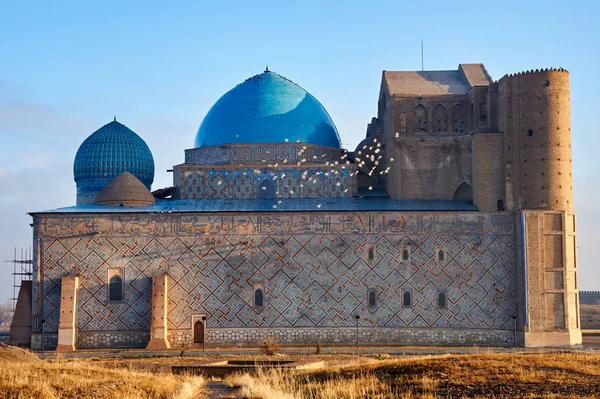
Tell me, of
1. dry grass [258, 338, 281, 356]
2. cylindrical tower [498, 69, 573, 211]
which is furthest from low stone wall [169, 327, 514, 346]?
cylindrical tower [498, 69, 573, 211]

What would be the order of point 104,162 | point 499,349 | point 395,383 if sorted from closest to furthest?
point 395,383, point 499,349, point 104,162

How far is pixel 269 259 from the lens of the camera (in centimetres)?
3378

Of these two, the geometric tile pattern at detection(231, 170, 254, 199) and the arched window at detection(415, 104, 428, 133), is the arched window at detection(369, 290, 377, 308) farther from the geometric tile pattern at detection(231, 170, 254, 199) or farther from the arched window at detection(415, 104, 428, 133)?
the arched window at detection(415, 104, 428, 133)

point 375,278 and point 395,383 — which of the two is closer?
point 395,383

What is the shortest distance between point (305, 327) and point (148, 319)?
18.1ft

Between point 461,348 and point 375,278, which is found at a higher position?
point 375,278

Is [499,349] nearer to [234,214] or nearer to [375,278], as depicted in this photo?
[375,278]

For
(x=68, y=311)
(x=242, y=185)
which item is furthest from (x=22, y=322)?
(x=242, y=185)

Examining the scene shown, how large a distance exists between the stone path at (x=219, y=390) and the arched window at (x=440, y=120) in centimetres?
1851

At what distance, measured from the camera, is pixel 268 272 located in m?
33.7

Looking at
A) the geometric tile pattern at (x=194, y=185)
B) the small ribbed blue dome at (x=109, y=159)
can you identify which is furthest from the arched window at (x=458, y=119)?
the small ribbed blue dome at (x=109, y=159)

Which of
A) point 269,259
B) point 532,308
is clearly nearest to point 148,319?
point 269,259

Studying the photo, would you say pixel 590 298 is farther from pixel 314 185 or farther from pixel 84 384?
pixel 84 384

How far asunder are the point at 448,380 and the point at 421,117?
20.6 meters
